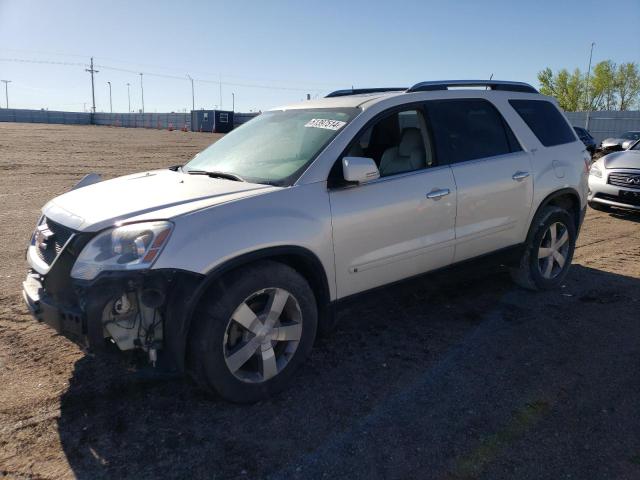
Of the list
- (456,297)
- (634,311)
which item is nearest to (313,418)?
(456,297)

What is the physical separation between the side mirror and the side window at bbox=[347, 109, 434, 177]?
17.1 inches

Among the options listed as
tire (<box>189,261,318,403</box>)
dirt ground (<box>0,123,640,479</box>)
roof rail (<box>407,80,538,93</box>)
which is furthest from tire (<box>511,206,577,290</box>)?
tire (<box>189,261,318,403</box>)

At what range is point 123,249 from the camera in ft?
8.98

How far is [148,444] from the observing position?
9.05 ft

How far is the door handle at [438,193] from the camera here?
385 cm

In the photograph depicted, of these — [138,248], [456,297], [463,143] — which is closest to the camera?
[138,248]

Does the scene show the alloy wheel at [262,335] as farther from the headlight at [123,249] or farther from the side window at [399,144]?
the side window at [399,144]

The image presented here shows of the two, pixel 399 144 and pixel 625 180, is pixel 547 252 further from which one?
pixel 625 180

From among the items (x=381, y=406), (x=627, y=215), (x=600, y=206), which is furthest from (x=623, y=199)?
(x=381, y=406)

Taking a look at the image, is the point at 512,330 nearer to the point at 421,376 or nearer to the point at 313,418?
the point at 421,376

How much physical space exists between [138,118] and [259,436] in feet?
245

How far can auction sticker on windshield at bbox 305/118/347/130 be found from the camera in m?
3.66

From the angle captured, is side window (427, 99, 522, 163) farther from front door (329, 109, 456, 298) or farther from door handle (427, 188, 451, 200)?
door handle (427, 188, 451, 200)

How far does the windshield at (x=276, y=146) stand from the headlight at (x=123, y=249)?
901 millimetres
